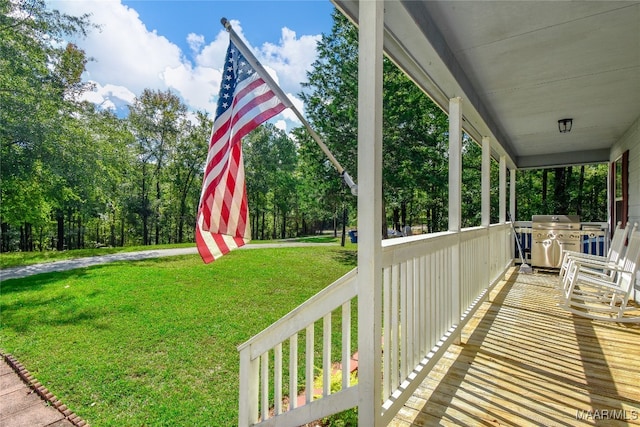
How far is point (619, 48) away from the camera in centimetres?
243

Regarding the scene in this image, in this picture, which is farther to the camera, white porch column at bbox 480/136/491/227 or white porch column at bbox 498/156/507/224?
white porch column at bbox 498/156/507/224

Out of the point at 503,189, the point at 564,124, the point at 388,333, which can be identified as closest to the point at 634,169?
the point at 564,124

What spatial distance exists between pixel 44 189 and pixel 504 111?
11.2 m

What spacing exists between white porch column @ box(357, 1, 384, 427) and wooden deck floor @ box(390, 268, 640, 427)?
58cm

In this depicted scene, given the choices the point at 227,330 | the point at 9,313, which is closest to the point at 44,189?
the point at 9,313

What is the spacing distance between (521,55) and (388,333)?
2433 millimetres

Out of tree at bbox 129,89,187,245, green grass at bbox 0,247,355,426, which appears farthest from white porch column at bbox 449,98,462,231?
tree at bbox 129,89,187,245

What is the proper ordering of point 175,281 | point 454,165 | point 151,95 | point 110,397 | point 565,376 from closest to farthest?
point 565,376 → point 454,165 → point 110,397 → point 175,281 → point 151,95

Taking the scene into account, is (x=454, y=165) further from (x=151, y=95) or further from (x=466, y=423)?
(x=151, y=95)

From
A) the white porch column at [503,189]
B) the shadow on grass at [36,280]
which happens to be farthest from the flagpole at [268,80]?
the shadow on grass at [36,280]

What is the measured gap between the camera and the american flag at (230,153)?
180 centimetres

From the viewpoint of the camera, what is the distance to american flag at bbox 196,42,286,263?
1804 mm

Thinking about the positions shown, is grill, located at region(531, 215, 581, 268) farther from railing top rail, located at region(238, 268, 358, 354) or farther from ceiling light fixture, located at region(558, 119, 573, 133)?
railing top rail, located at region(238, 268, 358, 354)

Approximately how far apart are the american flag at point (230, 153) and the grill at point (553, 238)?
20.3 feet
